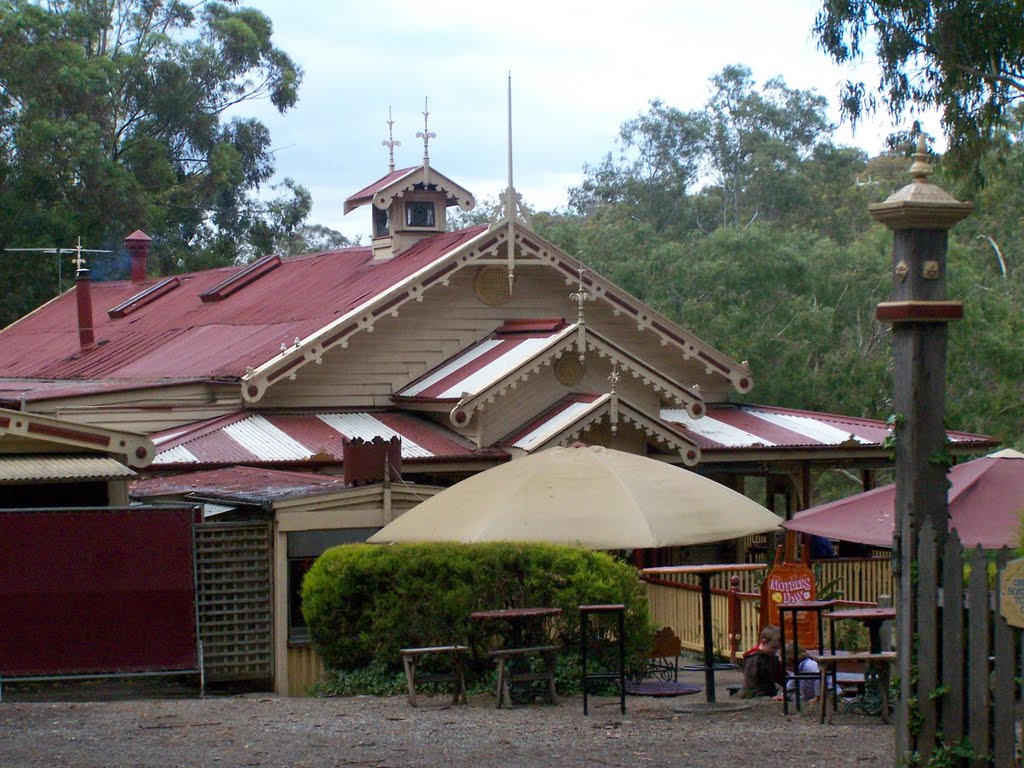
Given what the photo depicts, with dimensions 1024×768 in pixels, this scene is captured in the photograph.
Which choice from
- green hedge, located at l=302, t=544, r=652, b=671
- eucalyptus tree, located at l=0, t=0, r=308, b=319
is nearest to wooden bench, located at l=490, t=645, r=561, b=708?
green hedge, located at l=302, t=544, r=652, b=671

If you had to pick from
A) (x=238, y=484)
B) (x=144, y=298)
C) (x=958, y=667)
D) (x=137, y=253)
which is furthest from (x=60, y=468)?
(x=137, y=253)

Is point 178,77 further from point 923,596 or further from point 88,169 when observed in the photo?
point 923,596

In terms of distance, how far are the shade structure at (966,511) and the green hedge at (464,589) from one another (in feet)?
6.69

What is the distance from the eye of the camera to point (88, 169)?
155 feet

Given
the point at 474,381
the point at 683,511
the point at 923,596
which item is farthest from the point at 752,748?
the point at 474,381

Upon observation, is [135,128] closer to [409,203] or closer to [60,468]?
[409,203]

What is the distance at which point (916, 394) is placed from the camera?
844cm

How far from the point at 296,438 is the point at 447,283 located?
404cm

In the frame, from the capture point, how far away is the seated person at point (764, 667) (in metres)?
13.3

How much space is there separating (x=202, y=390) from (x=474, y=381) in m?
4.20

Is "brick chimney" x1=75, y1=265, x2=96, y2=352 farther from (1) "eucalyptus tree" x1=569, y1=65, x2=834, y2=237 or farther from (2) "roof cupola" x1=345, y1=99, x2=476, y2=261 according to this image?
(1) "eucalyptus tree" x1=569, y1=65, x2=834, y2=237

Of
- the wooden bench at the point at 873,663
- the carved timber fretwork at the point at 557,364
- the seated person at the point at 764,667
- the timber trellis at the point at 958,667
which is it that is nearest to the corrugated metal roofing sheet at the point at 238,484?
the carved timber fretwork at the point at 557,364

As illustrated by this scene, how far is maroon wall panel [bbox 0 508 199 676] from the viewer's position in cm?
1431

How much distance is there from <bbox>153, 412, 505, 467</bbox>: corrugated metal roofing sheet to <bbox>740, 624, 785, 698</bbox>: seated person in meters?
9.01
